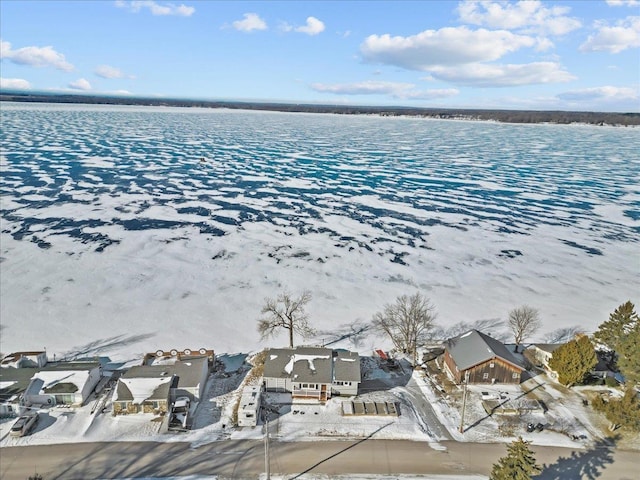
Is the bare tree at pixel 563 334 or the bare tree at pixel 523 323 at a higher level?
the bare tree at pixel 523 323

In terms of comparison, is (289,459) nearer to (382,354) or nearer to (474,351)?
(382,354)

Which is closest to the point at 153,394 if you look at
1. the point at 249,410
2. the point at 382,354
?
the point at 249,410

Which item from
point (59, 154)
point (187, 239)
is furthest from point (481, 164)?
point (59, 154)

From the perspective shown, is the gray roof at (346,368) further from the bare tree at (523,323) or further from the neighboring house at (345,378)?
the bare tree at (523,323)

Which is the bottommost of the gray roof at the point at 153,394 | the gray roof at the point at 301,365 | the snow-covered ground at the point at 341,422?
the snow-covered ground at the point at 341,422

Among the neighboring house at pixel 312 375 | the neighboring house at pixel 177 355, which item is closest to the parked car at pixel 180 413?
the neighboring house at pixel 177 355
